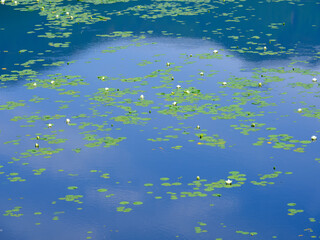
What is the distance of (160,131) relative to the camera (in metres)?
11.2

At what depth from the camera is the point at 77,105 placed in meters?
12.7

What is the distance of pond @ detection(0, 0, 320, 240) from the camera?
8.28 meters

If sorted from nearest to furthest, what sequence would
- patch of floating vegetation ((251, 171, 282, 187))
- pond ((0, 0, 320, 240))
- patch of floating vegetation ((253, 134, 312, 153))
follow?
pond ((0, 0, 320, 240)), patch of floating vegetation ((251, 171, 282, 187)), patch of floating vegetation ((253, 134, 312, 153))

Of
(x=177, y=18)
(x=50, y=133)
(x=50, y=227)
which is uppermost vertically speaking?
(x=177, y=18)

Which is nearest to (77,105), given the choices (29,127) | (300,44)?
(29,127)

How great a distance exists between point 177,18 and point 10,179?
13130 mm

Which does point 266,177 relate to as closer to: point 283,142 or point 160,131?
point 283,142

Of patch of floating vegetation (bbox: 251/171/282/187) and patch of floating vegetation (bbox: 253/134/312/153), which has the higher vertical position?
patch of floating vegetation (bbox: 253/134/312/153)

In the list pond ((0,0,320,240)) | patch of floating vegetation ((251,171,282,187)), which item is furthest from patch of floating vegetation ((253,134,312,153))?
patch of floating vegetation ((251,171,282,187))

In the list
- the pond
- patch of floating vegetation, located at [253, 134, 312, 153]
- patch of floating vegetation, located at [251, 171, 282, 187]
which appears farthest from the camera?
patch of floating vegetation, located at [253, 134, 312, 153]

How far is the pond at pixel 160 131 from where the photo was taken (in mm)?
8281

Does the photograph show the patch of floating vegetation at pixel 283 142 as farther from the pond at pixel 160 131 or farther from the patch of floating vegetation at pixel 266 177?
the patch of floating vegetation at pixel 266 177

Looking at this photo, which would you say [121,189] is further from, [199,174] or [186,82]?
[186,82]

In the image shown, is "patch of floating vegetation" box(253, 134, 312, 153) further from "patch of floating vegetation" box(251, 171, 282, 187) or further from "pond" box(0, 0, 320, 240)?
"patch of floating vegetation" box(251, 171, 282, 187)
